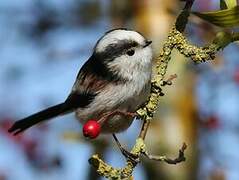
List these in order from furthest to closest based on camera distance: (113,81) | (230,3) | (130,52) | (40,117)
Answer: (40,117)
(113,81)
(130,52)
(230,3)

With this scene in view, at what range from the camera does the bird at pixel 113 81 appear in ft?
8.89

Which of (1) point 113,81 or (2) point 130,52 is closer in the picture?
(2) point 130,52

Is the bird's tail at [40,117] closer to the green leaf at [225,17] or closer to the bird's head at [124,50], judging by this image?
the bird's head at [124,50]

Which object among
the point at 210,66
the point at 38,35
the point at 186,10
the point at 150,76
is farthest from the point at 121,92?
the point at 38,35

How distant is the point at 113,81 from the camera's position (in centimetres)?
296

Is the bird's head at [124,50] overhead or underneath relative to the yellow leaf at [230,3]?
underneath

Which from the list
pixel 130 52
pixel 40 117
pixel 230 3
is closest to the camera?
pixel 230 3

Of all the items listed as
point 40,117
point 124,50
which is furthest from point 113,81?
point 40,117

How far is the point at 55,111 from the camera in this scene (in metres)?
3.34

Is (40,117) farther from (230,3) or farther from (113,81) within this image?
(230,3)

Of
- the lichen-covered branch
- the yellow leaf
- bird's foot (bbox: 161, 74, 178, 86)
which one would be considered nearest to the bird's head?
bird's foot (bbox: 161, 74, 178, 86)

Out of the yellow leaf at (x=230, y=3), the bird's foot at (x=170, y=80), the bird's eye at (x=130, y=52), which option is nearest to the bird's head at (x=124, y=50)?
the bird's eye at (x=130, y=52)

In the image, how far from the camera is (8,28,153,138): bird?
271cm

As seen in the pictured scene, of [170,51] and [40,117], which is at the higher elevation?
[170,51]
